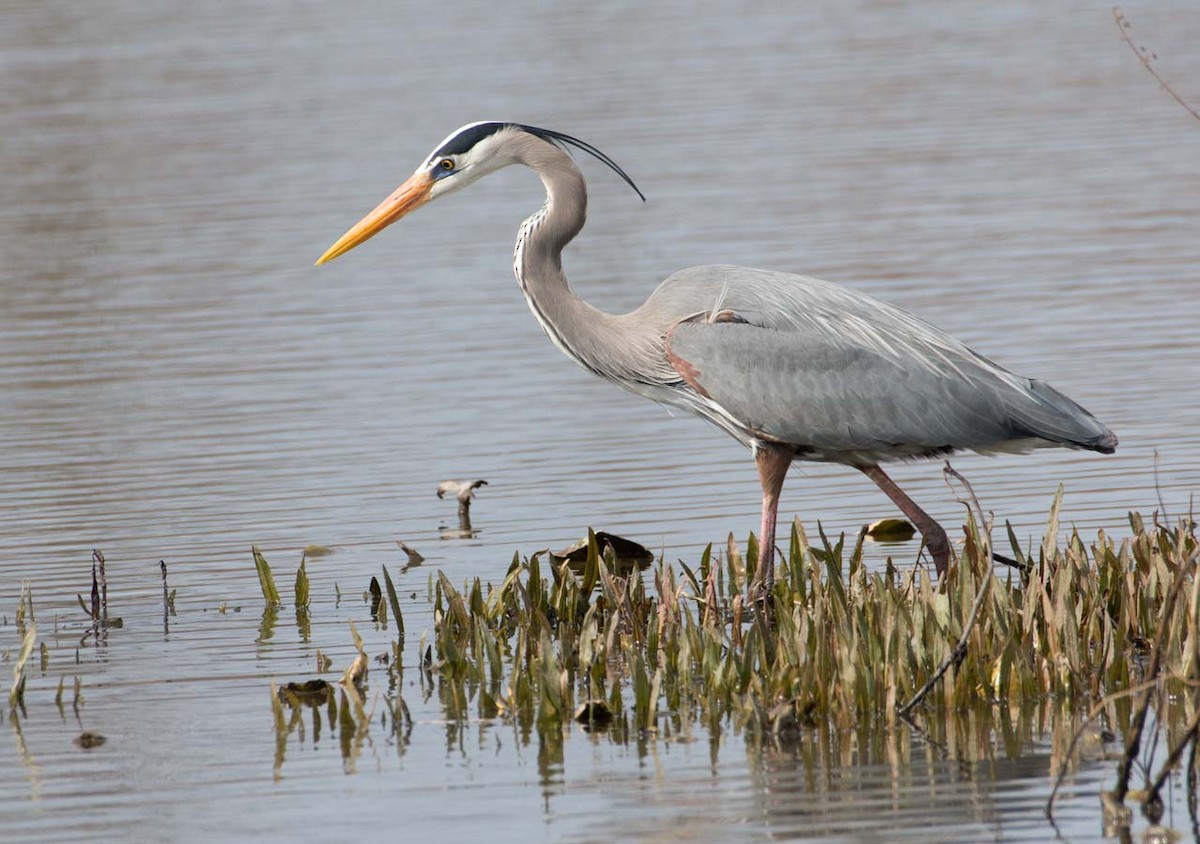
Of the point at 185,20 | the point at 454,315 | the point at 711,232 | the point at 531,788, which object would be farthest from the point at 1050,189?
the point at 185,20

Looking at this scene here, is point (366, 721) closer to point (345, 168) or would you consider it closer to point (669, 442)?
point (669, 442)

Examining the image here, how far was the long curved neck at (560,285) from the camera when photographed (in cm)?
804

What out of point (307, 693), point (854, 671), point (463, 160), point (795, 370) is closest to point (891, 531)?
point (795, 370)

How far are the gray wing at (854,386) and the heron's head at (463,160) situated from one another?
3.15 ft

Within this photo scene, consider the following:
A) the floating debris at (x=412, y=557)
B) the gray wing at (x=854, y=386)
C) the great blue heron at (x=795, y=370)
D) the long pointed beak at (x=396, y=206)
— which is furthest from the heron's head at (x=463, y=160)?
the floating debris at (x=412, y=557)

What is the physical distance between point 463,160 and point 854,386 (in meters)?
1.98

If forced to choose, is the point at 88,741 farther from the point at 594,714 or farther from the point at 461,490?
the point at 461,490

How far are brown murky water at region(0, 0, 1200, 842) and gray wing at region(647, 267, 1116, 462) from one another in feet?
4.11

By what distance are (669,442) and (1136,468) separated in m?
2.69

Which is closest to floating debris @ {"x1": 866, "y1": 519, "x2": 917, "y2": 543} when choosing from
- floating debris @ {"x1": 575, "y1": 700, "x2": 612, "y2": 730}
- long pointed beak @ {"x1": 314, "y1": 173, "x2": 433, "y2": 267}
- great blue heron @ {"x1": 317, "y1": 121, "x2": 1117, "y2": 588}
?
great blue heron @ {"x1": 317, "y1": 121, "x2": 1117, "y2": 588}

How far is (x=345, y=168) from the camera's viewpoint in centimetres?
2189

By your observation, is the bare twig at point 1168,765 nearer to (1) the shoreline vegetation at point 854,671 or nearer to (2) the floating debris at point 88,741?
(1) the shoreline vegetation at point 854,671

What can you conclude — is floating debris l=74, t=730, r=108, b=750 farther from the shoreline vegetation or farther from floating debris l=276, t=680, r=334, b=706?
floating debris l=276, t=680, r=334, b=706

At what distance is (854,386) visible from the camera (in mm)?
7602
